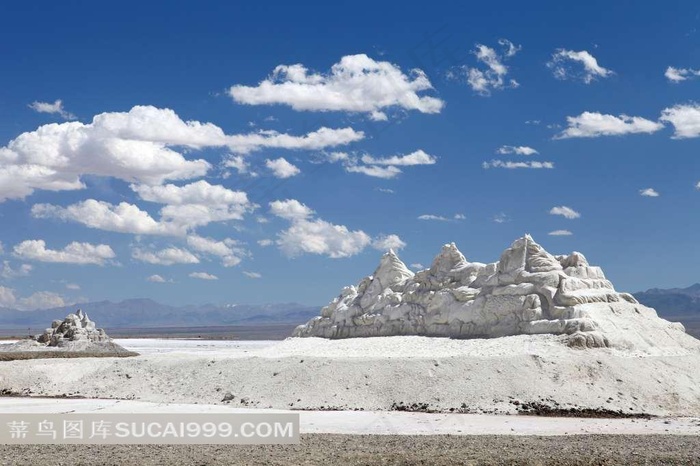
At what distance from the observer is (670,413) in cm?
1897

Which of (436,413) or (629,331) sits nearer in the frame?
(436,413)

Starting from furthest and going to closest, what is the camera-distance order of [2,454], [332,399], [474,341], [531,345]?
[474,341], [531,345], [332,399], [2,454]

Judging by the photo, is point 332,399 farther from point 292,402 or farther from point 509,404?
point 509,404

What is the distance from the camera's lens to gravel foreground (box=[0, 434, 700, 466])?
509 inches

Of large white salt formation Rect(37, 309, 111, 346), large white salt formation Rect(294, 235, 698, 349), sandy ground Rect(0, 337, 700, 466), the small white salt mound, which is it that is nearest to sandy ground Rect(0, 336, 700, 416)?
sandy ground Rect(0, 337, 700, 466)

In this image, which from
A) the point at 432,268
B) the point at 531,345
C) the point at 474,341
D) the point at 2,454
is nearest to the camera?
the point at 2,454

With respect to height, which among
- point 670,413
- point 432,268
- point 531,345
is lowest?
point 670,413

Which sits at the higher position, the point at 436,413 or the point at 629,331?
the point at 629,331

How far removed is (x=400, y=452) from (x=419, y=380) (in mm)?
7252

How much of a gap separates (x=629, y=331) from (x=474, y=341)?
5.12 meters

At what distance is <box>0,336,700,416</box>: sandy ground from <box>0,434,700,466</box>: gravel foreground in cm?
416

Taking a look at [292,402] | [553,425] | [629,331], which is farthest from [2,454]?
[629,331]

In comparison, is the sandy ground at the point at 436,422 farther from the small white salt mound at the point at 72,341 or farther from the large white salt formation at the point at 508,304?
the small white salt mound at the point at 72,341

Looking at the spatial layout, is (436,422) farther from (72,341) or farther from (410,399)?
(72,341)
